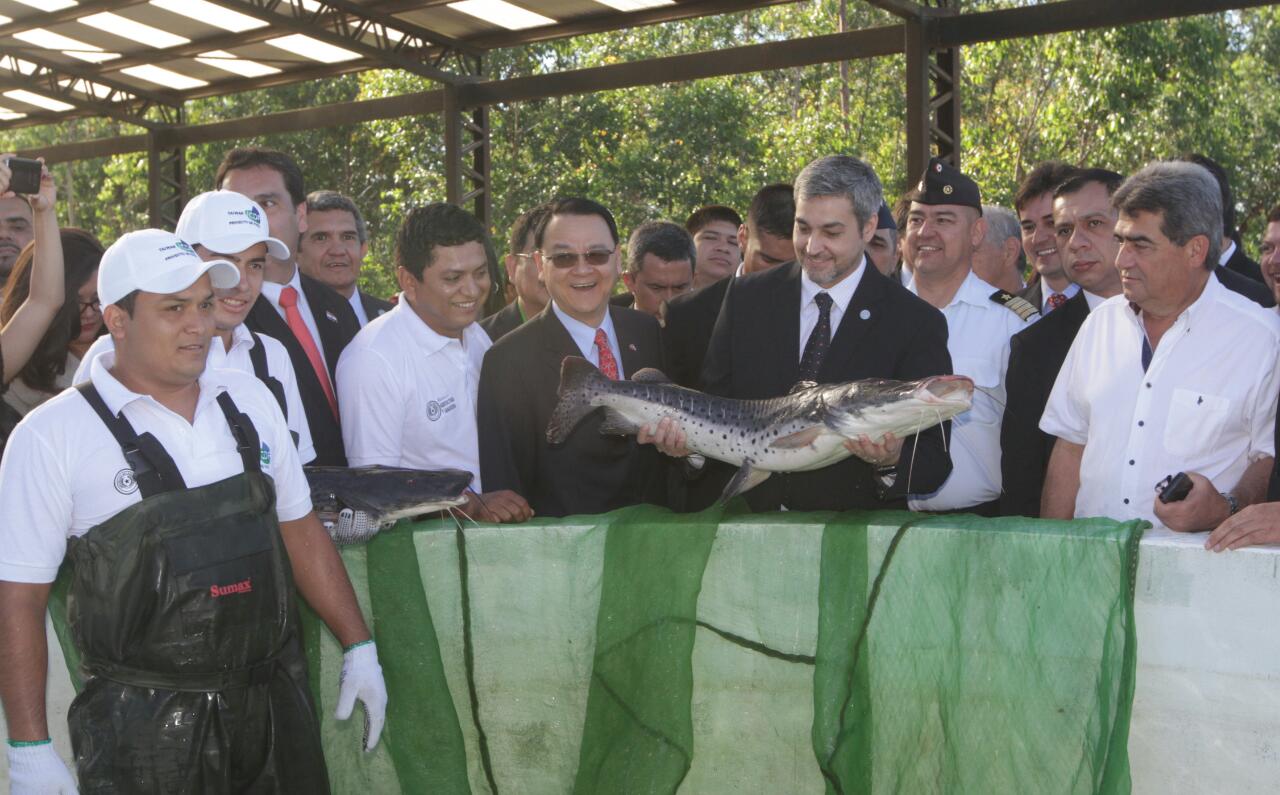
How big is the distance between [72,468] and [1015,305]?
390 cm

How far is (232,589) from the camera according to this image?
3.42m

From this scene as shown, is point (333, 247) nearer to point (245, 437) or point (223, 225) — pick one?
point (223, 225)

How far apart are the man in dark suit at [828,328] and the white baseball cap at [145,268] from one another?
6.46 feet

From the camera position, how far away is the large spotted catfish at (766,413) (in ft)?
12.2

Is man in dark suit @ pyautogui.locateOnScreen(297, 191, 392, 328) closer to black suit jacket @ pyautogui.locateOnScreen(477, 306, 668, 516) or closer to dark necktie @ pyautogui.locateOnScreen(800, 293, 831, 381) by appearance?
black suit jacket @ pyautogui.locateOnScreen(477, 306, 668, 516)

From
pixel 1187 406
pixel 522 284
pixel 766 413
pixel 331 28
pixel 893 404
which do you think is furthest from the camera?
pixel 331 28

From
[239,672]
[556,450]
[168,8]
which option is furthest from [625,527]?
[168,8]

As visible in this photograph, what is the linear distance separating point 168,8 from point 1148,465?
14342mm

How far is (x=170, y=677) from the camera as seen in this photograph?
3418 millimetres

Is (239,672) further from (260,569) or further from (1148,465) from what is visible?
(1148,465)

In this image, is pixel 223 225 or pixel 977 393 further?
pixel 977 393

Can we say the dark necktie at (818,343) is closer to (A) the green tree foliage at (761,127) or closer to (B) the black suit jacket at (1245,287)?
(B) the black suit jacket at (1245,287)

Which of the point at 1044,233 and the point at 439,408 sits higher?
the point at 1044,233

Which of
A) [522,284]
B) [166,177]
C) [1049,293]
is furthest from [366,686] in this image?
[166,177]
